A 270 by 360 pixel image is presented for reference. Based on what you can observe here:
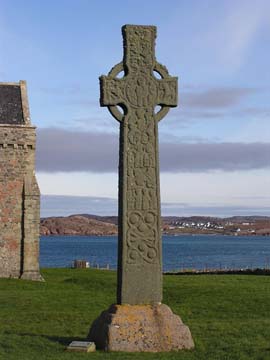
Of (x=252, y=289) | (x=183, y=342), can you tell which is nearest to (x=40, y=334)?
(x=183, y=342)

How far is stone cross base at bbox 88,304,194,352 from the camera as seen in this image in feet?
33.7

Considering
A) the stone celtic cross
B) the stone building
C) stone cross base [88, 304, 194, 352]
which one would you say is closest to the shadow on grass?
stone cross base [88, 304, 194, 352]

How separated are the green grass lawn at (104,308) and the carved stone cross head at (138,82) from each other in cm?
385

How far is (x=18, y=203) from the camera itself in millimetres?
30266

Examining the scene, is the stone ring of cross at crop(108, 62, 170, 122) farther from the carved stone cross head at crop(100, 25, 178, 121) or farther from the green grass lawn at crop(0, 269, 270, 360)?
the green grass lawn at crop(0, 269, 270, 360)

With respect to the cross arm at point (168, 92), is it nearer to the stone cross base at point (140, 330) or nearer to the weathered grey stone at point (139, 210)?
the weathered grey stone at point (139, 210)

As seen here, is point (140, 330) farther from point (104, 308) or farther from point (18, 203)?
point (18, 203)

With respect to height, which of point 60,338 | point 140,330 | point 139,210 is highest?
point 139,210

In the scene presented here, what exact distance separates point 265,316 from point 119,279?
20.9 ft

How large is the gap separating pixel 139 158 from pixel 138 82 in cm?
127

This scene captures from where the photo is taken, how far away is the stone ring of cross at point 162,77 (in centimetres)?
1105

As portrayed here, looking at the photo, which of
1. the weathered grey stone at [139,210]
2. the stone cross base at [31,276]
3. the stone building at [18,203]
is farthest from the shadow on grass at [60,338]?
the stone building at [18,203]

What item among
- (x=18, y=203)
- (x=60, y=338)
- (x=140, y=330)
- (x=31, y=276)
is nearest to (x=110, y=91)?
(x=140, y=330)

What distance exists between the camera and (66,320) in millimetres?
14672
